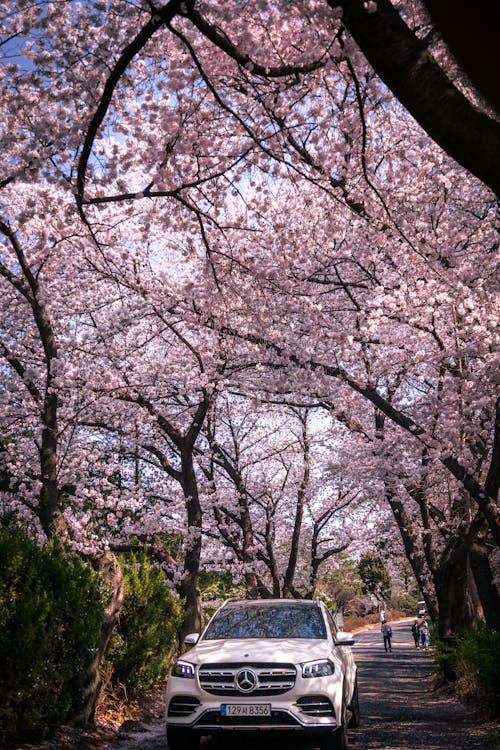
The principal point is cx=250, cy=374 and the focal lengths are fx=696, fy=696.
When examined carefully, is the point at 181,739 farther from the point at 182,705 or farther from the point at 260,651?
the point at 260,651

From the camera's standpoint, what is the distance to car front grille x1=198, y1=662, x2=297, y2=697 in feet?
21.9

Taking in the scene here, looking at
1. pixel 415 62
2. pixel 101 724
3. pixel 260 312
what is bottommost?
pixel 101 724

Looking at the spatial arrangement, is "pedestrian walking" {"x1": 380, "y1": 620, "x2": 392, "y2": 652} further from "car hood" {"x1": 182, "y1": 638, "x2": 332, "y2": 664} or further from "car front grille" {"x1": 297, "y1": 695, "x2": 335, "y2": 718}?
"car front grille" {"x1": 297, "y1": 695, "x2": 335, "y2": 718}

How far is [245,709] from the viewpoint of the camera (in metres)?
6.58

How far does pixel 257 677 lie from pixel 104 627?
326cm

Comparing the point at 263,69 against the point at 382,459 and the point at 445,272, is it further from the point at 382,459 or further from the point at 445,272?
the point at 382,459

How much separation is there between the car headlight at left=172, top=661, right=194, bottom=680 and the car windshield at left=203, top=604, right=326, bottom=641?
809 millimetres

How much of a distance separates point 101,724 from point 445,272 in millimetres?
8712

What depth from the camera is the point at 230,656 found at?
6.98 meters

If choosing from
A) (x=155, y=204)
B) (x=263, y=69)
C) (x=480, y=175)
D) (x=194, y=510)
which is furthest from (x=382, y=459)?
(x=480, y=175)

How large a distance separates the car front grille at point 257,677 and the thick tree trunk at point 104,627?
2152 mm

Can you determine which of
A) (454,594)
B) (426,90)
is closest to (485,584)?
(454,594)

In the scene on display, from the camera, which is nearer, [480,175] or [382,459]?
A: [480,175]

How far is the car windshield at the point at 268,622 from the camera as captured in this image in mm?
7846
